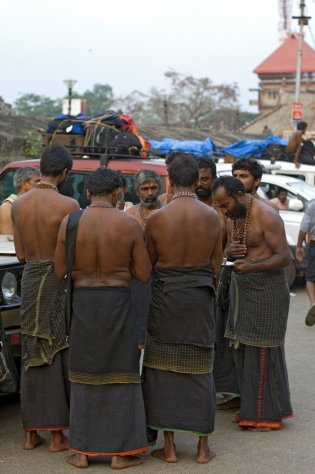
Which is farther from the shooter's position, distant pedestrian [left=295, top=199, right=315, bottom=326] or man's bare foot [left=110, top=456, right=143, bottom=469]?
distant pedestrian [left=295, top=199, right=315, bottom=326]

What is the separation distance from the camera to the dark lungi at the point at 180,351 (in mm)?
5715

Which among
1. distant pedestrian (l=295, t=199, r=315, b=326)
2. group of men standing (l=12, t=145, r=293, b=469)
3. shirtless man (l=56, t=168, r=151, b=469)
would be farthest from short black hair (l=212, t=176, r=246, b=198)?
distant pedestrian (l=295, t=199, r=315, b=326)

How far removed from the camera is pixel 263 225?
6.39 m

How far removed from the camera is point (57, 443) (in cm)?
595

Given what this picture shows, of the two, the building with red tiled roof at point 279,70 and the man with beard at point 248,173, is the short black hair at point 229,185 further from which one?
the building with red tiled roof at point 279,70

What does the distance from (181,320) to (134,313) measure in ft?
0.97

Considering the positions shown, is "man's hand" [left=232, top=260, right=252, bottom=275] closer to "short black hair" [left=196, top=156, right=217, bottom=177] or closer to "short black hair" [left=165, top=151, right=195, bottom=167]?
"short black hair" [left=165, top=151, right=195, bottom=167]

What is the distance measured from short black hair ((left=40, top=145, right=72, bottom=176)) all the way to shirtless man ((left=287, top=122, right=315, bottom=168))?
11.7 m

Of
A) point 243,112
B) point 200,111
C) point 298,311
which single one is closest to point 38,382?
point 298,311

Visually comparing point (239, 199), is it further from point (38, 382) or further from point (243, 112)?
point (243, 112)

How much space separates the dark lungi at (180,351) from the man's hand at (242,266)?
57cm

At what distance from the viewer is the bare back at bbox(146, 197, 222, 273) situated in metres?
5.71

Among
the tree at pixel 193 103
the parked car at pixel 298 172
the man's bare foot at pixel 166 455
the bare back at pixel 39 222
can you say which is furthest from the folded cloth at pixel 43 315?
the tree at pixel 193 103

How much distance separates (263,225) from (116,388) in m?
1.61
